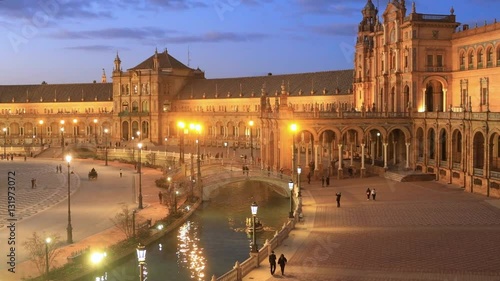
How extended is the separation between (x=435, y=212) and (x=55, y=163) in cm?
8348

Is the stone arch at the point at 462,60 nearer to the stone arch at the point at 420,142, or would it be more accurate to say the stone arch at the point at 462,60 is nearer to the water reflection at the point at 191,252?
the stone arch at the point at 420,142

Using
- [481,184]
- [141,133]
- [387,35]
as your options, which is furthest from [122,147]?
[481,184]

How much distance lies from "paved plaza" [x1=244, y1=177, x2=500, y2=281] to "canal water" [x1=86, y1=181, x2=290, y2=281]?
4647 millimetres

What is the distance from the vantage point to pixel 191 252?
4853 cm

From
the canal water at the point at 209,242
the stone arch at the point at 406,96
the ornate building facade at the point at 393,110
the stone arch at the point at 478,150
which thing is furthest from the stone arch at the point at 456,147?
the canal water at the point at 209,242

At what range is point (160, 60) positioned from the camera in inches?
5901

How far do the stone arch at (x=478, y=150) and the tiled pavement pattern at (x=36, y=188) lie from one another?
139 ft

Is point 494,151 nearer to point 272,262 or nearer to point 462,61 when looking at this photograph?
point 462,61

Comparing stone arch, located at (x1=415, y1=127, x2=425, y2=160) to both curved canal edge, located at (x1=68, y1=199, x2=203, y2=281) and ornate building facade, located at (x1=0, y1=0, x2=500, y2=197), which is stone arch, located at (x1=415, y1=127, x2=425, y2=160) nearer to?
ornate building facade, located at (x1=0, y1=0, x2=500, y2=197)

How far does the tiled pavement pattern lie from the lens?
6600cm

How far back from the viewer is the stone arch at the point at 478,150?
214 feet

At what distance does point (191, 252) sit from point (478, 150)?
32720 millimetres

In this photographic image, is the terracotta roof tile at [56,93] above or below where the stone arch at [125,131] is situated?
above

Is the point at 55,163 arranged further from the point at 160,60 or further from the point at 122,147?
the point at 160,60
